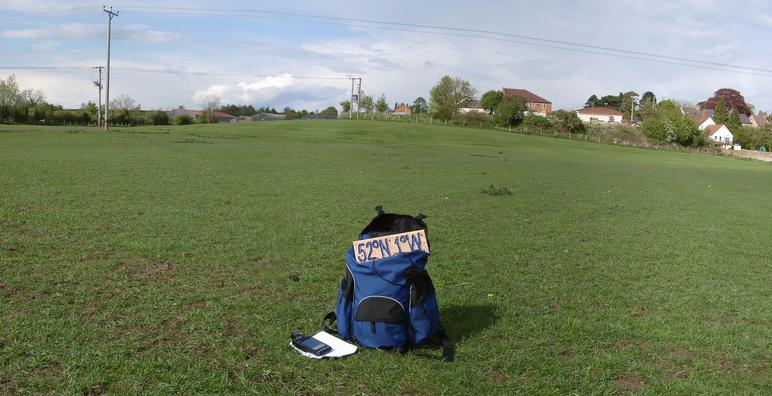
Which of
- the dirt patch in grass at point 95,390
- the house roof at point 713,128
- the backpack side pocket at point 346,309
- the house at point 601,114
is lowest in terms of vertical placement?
the dirt patch in grass at point 95,390

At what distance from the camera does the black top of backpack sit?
15.8ft

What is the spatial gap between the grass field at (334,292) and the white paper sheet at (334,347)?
0.39ft

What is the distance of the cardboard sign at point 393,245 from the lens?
15.2ft

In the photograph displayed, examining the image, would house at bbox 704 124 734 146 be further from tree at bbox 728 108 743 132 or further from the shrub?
the shrub

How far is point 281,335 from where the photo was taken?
4.89m

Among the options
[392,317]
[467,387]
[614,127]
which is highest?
[614,127]

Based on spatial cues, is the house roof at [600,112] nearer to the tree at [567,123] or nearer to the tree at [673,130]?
the tree at [673,130]

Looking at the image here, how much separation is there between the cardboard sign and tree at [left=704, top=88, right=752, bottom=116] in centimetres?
18377

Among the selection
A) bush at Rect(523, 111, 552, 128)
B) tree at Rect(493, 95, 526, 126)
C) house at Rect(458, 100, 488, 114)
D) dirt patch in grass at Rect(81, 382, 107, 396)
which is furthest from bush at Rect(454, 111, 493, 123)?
dirt patch in grass at Rect(81, 382, 107, 396)

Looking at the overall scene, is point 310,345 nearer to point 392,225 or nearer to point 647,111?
point 392,225

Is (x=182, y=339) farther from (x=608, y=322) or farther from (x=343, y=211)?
(x=343, y=211)

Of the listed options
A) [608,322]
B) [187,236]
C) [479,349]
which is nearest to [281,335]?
[479,349]

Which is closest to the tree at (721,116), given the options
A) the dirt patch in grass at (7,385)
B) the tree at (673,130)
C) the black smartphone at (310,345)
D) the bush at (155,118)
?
the tree at (673,130)

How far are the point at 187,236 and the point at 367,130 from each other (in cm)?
5626
